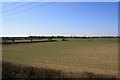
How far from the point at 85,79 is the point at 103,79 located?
120 cm

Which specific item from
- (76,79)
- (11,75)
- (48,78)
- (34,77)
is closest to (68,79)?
(76,79)

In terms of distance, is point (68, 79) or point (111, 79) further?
point (111, 79)

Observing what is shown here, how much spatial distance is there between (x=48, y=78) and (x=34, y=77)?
826mm

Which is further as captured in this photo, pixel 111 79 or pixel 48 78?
pixel 111 79

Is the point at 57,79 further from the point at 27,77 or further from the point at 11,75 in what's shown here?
the point at 11,75

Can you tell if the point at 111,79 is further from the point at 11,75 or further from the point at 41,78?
the point at 11,75

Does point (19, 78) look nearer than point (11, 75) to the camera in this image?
Yes

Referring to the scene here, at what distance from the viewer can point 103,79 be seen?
9734mm

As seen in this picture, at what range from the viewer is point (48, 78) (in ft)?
29.7

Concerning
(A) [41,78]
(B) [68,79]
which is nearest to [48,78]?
(A) [41,78]

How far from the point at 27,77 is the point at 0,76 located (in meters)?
1.66

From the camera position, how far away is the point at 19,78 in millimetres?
9117

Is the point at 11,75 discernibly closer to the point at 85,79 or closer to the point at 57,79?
the point at 57,79

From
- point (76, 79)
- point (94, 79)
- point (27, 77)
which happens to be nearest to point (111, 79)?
point (94, 79)
